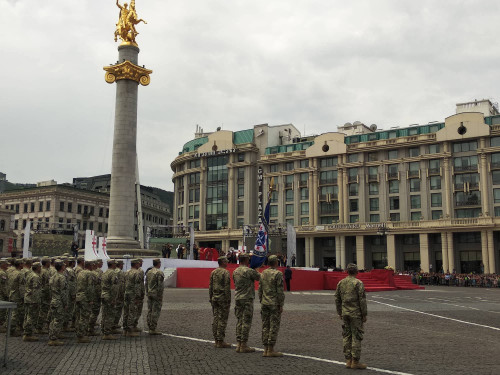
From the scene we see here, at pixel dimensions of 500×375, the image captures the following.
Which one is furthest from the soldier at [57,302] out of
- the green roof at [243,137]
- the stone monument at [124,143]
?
the green roof at [243,137]

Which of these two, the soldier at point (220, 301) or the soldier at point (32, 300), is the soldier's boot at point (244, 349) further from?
the soldier at point (32, 300)

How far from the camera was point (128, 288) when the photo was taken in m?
14.0

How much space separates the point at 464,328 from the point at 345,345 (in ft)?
25.9

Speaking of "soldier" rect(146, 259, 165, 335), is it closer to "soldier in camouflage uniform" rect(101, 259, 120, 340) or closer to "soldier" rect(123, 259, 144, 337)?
"soldier" rect(123, 259, 144, 337)

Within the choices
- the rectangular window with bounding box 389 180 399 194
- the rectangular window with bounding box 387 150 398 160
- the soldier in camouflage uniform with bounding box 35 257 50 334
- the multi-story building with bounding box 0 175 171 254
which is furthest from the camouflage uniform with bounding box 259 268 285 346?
the multi-story building with bounding box 0 175 171 254

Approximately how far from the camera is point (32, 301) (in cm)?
1289

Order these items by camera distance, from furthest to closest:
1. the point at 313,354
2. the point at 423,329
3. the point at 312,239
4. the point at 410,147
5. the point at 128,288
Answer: the point at 312,239 → the point at 410,147 → the point at 423,329 → the point at 128,288 → the point at 313,354

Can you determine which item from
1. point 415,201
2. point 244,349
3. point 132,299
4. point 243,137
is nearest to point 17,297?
point 132,299

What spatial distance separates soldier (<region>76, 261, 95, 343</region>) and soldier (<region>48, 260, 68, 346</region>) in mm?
431

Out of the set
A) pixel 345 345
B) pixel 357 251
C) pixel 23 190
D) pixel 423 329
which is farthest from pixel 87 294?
pixel 23 190

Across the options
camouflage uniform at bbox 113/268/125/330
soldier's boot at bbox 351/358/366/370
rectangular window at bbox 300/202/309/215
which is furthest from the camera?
rectangular window at bbox 300/202/309/215

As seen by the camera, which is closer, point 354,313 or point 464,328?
point 354,313

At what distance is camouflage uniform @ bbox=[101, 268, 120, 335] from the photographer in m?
13.4

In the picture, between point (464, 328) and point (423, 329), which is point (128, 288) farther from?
point (464, 328)
